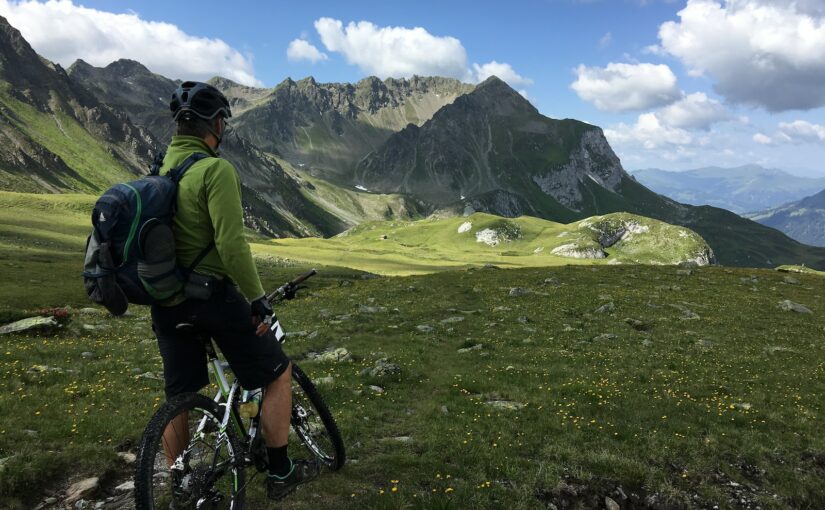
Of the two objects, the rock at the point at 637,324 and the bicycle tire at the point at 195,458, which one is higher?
the bicycle tire at the point at 195,458

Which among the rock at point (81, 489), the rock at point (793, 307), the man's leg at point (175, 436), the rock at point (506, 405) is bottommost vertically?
the rock at point (506, 405)

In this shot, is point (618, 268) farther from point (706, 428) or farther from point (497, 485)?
point (497, 485)

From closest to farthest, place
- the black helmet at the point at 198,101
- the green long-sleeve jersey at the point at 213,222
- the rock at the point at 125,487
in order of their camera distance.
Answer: the green long-sleeve jersey at the point at 213,222
the black helmet at the point at 198,101
the rock at the point at 125,487

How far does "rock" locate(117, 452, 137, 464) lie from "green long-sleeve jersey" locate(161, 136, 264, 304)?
5932mm

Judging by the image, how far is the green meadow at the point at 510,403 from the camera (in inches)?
350

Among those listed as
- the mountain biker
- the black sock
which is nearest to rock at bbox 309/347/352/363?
the black sock

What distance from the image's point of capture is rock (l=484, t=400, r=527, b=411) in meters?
13.6

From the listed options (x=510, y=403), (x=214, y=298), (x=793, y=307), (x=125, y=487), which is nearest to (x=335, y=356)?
(x=510, y=403)

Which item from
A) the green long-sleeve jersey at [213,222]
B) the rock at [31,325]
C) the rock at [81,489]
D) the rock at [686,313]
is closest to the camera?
the green long-sleeve jersey at [213,222]

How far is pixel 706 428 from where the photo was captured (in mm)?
12328

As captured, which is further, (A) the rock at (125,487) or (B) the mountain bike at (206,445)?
(A) the rock at (125,487)

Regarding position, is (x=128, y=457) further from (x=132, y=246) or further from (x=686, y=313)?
(x=686, y=313)

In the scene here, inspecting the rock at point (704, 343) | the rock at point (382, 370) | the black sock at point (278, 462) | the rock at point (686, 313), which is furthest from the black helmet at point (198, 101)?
the rock at point (686, 313)

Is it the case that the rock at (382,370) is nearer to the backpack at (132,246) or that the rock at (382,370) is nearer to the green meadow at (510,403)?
the green meadow at (510,403)
